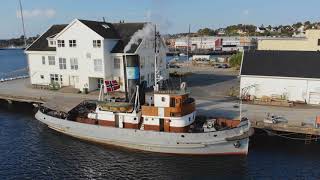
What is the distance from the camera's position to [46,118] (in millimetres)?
35125

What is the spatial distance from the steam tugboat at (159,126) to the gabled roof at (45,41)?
2164 cm

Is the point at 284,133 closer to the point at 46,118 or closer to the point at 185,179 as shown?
the point at 185,179

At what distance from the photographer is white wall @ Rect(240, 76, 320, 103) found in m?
38.5

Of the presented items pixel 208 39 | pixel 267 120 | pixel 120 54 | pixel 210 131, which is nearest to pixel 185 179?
pixel 210 131

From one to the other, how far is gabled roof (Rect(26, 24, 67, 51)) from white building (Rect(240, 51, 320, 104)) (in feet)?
88.0

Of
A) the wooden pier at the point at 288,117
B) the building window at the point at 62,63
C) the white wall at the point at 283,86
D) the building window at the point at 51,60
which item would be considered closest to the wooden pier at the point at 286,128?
the wooden pier at the point at 288,117

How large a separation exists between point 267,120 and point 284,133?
189 cm

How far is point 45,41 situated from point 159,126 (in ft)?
97.8

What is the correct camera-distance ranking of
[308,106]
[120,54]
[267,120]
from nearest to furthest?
[267,120] → [308,106] → [120,54]

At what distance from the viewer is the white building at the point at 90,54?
4525 centimetres

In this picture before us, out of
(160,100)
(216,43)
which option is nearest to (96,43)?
(160,100)

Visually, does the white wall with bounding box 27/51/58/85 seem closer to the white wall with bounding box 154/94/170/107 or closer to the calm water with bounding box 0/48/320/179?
the calm water with bounding box 0/48/320/179

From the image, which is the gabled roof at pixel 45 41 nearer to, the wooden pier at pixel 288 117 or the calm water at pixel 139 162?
the calm water at pixel 139 162

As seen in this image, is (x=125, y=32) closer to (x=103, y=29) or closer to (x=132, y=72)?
(x=103, y=29)
